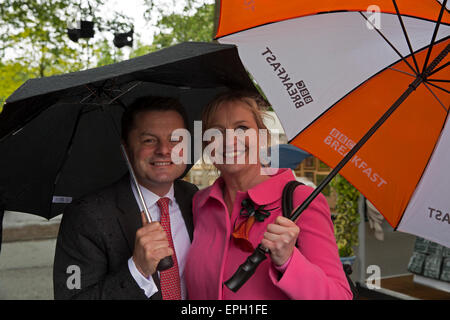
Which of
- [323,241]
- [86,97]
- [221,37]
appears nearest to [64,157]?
[86,97]

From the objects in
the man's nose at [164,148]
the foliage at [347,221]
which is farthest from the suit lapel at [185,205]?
the foliage at [347,221]

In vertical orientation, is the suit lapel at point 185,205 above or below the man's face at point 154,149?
below

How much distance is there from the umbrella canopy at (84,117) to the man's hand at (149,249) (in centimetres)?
69

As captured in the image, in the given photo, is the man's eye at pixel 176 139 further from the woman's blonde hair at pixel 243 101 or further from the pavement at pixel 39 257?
the pavement at pixel 39 257

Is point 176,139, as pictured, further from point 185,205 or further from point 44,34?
point 44,34

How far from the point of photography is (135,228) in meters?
2.39

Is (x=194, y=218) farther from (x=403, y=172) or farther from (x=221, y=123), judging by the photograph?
(x=403, y=172)

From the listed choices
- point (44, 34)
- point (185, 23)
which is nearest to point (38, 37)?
point (44, 34)

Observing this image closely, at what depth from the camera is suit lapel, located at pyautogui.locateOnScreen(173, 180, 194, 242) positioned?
8.77 ft

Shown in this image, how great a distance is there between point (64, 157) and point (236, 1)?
1.35 metres

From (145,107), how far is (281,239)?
1.13 meters

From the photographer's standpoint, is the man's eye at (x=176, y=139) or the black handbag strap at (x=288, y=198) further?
the man's eye at (x=176, y=139)

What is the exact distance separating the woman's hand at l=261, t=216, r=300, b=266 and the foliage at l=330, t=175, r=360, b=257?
206 inches

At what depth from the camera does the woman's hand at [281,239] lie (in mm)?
1974
